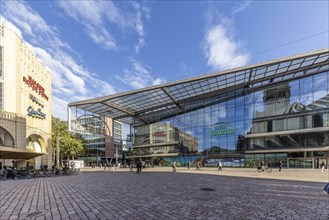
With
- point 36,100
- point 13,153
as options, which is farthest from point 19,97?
point 13,153

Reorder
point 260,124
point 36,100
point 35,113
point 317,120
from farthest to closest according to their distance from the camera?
point 260,124 → point 317,120 → point 36,100 → point 35,113

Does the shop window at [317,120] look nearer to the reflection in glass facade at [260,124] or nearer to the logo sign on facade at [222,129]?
the reflection in glass facade at [260,124]

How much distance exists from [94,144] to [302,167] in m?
71.3

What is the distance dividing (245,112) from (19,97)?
39.8 metres

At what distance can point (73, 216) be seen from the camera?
6.75 meters

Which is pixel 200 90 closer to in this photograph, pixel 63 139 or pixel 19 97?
pixel 63 139

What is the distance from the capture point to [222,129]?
159 feet

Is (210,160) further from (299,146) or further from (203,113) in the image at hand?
(299,146)

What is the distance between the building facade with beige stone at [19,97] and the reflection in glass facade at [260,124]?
30705 mm

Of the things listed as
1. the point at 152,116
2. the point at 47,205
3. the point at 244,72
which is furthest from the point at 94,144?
the point at 47,205

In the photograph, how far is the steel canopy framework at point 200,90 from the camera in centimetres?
3734

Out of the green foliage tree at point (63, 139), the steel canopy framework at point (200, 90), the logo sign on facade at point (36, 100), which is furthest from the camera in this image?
the green foliage tree at point (63, 139)

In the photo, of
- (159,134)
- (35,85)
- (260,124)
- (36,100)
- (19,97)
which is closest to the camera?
(19,97)

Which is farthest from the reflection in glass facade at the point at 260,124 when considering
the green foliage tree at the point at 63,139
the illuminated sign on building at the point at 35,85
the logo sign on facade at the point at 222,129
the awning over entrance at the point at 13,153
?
the awning over entrance at the point at 13,153
